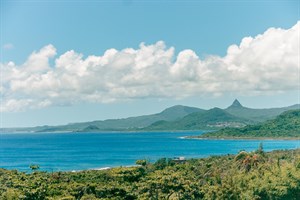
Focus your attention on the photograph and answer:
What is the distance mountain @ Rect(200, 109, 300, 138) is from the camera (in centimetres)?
16350

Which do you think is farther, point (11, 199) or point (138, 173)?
point (138, 173)

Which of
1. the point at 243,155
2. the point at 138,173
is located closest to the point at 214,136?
the point at 243,155

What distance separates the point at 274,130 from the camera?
6781 inches

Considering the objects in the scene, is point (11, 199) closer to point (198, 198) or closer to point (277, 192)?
point (198, 198)

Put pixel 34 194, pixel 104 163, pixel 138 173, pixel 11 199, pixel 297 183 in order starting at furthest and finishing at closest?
1. pixel 104 163
2. pixel 138 173
3. pixel 297 183
4. pixel 34 194
5. pixel 11 199

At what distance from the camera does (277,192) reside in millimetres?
30844

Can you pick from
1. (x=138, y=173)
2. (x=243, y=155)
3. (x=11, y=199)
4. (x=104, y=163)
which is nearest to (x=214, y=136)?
(x=104, y=163)

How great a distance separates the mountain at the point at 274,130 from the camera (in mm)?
163500

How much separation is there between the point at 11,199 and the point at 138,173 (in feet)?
43.2

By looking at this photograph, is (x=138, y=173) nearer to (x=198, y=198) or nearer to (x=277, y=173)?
(x=198, y=198)

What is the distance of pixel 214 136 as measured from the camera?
618ft

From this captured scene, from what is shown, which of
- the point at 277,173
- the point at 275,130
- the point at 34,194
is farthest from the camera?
the point at 275,130

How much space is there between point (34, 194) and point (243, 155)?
27073mm

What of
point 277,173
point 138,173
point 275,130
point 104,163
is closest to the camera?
point 277,173
